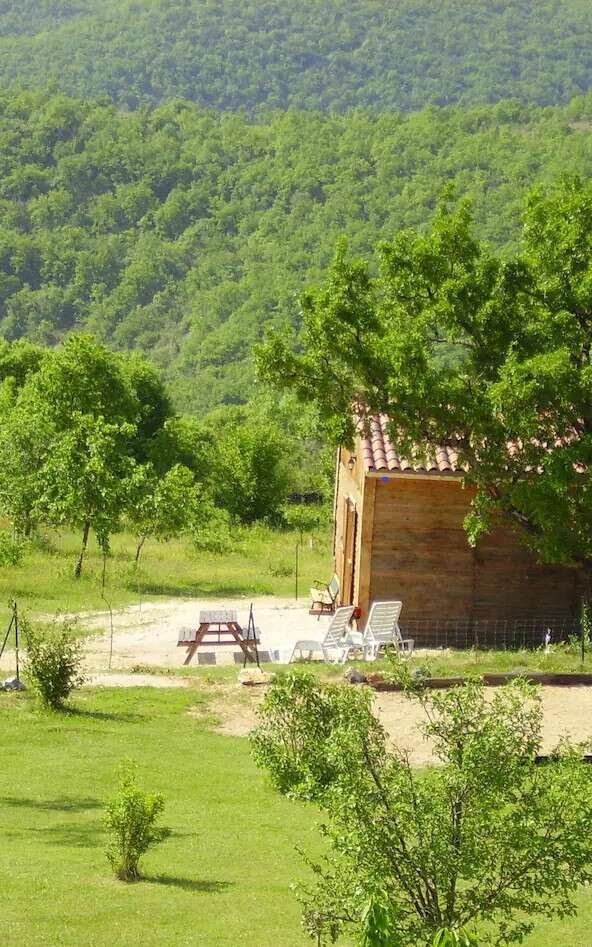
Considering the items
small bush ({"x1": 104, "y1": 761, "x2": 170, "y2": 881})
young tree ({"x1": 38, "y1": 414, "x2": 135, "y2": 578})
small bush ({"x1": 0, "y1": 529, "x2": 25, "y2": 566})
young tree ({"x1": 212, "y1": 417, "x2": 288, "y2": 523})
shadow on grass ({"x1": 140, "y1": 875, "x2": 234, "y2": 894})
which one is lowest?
shadow on grass ({"x1": 140, "y1": 875, "x2": 234, "y2": 894})

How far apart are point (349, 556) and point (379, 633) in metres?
3.56

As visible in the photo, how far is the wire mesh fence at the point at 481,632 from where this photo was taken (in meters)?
21.5

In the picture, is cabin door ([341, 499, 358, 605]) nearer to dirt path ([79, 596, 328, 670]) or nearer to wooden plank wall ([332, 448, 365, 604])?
wooden plank wall ([332, 448, 365, 604])

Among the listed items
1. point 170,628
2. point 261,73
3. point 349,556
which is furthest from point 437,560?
point 261,73

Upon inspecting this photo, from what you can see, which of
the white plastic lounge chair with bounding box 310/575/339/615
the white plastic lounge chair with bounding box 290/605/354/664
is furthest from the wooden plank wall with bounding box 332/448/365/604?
the white plastic lounge chair with bounding box 290/605/354/664

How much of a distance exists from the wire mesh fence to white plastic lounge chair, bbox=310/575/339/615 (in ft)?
8.83

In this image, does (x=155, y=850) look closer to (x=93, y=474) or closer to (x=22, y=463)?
(x=93, y=474)

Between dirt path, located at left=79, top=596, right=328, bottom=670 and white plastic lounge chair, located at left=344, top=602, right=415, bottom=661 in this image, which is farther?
dirt path, located at left=79, top=596, right=328, bottom=670

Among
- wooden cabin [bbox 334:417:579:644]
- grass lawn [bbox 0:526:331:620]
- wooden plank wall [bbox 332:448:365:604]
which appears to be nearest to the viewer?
wooden cabin [bbox 334:417:579:644]

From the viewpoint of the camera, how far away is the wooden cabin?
21.3 meters

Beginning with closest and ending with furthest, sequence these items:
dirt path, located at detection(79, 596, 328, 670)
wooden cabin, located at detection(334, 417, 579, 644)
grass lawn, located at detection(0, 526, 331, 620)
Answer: dirt path, located at detection(79, 596, 328, 670) → wooden cabin, located at detection(334, 417, 579, 644) → grass lawn, located at detection(0, 526, 331, 620)

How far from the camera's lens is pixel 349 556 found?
2338 centimetres

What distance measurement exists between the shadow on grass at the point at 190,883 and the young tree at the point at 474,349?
10199 millimetres

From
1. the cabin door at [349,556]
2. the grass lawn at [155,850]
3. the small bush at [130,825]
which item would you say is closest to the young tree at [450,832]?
the grass lawn at [155,850]
